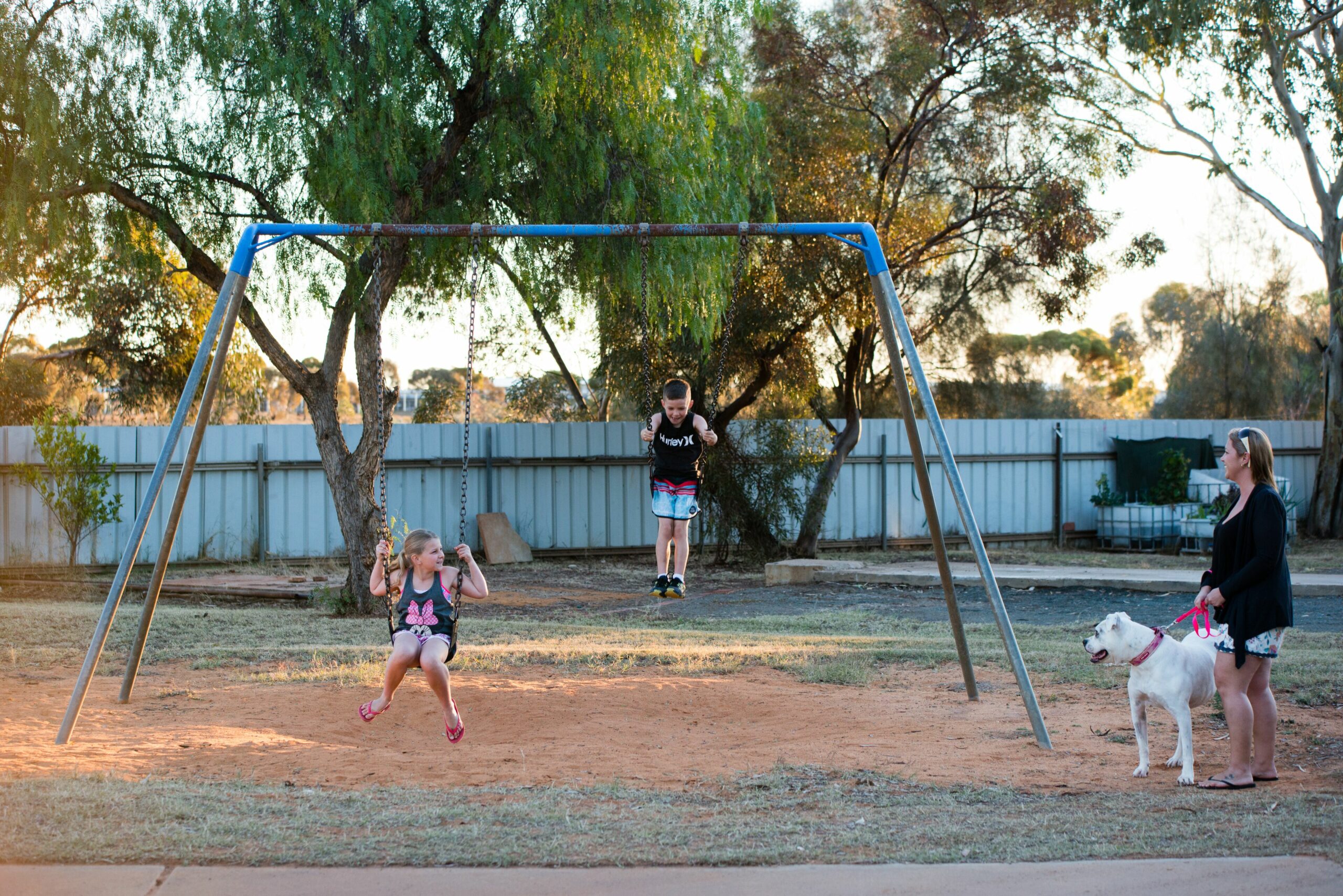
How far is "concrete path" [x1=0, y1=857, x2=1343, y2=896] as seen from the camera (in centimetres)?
367

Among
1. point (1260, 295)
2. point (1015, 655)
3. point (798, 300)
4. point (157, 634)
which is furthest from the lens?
point (1260, 295)

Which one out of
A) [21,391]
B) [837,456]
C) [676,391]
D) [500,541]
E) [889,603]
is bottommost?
[889,603]

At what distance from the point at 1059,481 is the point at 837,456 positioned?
507 cm

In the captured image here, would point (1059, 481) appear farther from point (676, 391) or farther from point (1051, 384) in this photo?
point (1051, 384)

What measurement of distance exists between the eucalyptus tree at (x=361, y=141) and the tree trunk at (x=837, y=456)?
6307mm

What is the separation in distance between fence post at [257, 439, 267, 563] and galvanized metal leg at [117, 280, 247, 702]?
8942mm

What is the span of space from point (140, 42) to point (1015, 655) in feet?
30.5

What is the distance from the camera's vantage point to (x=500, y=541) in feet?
55.5

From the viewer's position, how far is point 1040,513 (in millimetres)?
20188

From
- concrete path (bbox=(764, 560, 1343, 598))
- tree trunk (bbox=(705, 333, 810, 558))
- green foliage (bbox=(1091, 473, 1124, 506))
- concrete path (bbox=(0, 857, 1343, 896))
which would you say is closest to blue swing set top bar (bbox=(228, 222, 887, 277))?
concrete path (bbox=(0, 857, 1343, 896))

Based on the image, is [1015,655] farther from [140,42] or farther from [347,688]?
[140,42]

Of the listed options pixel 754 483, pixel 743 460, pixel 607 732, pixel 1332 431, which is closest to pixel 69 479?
pixel 743 460

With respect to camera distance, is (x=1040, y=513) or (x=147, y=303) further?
(x=147, y=303)

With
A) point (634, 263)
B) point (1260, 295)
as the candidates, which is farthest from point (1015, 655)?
point (1260, 295)
